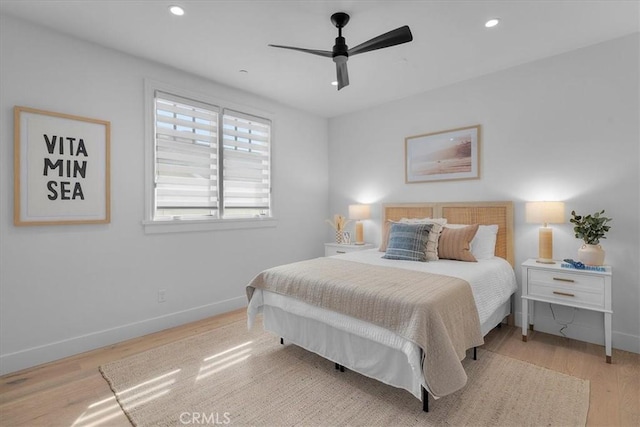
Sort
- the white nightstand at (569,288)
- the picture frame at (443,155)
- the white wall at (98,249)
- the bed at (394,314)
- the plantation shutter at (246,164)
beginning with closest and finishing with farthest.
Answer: the bed at (394,314) < the white wall at (98,249) < the white nightstand at (569,288) < the picture frame at (443,155) < the plantation shutter at (246,164)

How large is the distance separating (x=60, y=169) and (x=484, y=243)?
12.9 ft

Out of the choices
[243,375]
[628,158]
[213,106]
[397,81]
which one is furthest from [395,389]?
[213,106]

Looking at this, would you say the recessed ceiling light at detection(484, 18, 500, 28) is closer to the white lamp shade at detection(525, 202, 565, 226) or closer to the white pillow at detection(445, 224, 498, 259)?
the white lamp shade at detection(525, 202, 565, 226)

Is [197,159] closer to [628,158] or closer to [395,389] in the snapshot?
[395,389]

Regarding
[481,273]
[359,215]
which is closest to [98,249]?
[359,215]

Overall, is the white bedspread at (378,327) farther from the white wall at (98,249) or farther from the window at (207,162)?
the window at (207,162)

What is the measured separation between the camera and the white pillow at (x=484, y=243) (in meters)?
3.16

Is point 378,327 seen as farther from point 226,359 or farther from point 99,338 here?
point 99,338

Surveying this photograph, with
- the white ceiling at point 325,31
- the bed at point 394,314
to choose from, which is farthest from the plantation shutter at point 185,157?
the bed at point 394,314

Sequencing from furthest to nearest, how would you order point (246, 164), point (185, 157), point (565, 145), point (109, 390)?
point (246, 164) < point (185, 157) < point (565, 145) < point (109, 390)

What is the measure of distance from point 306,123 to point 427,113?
5.86 ft

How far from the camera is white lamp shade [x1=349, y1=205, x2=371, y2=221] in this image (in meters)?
4.41

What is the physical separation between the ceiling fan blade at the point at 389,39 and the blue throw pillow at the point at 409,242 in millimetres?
1706

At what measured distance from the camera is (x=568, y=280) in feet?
8.63
